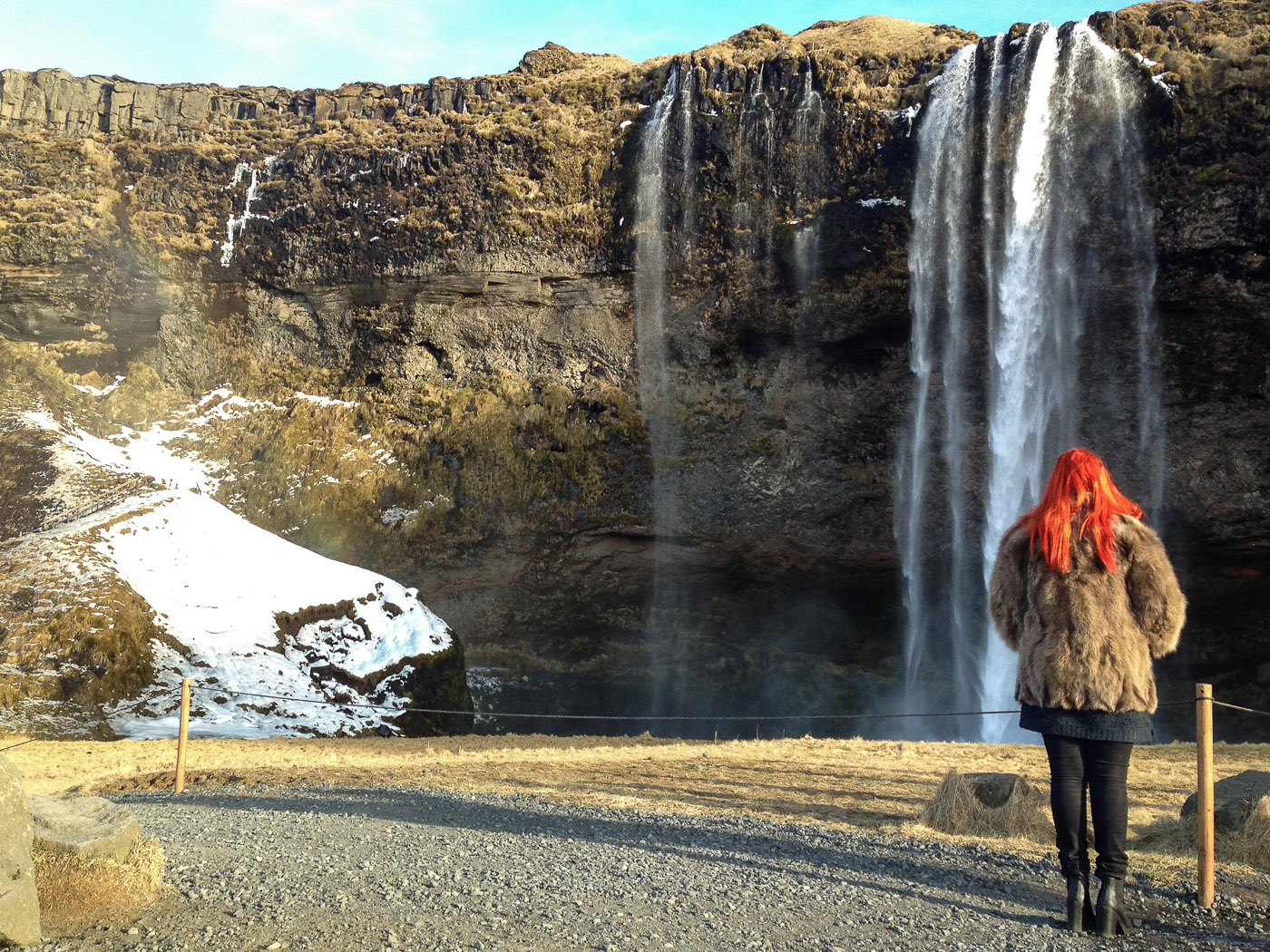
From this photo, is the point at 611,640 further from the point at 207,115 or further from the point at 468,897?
the point at 468,897

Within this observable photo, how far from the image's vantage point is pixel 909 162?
2834 centimetres

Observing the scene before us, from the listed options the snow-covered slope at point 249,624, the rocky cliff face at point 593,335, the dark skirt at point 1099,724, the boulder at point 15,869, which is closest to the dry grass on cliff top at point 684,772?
the dark skirt at point 1099,724

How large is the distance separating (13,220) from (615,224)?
63.1 ft

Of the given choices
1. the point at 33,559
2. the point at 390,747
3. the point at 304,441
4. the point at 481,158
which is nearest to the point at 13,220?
the point at 304,441

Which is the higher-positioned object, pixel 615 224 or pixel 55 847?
pixel 615 224

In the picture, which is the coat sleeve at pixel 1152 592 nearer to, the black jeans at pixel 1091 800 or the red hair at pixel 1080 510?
the red hair at pixel 1080 510

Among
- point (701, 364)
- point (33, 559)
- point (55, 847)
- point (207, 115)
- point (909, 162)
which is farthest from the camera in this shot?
point (207, 115)

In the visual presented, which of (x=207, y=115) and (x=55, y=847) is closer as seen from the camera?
(x=55, y=847)

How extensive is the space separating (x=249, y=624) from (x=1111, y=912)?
57.1 feet

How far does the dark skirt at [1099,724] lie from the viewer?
4.95 metres

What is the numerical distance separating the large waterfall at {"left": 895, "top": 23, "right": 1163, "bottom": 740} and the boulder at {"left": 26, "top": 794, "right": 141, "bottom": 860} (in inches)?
962

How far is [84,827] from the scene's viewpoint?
532cm

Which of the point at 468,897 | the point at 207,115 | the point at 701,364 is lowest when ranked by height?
the point at 468,897

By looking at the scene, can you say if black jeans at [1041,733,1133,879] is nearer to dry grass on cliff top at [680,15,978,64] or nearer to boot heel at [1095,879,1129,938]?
boot heel at [1095,879,1129,938]
